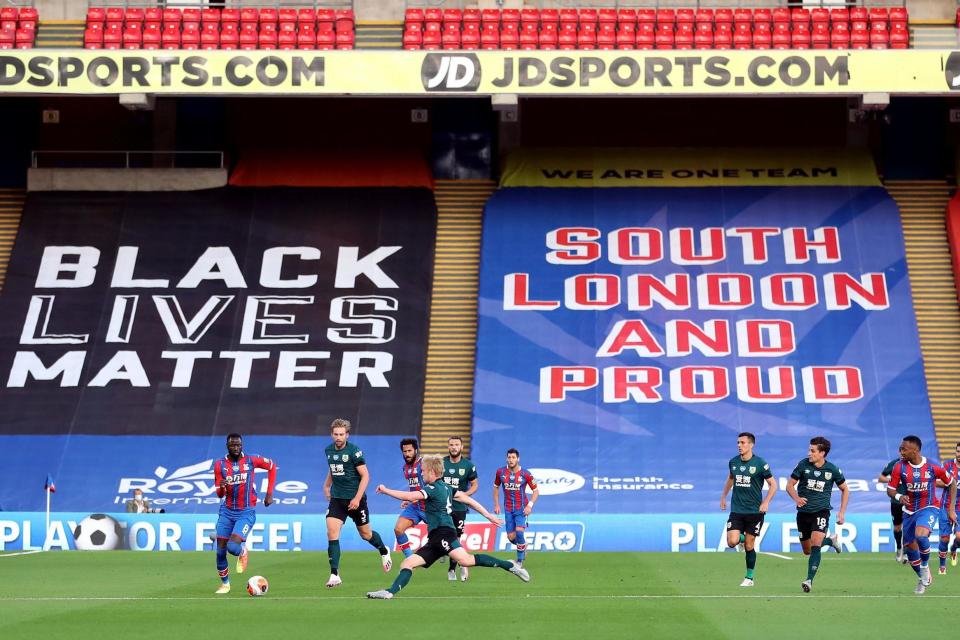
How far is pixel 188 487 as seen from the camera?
3111 centimetres

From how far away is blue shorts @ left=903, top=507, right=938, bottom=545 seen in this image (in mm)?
17828

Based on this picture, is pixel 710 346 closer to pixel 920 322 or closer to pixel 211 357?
pixel 920 322

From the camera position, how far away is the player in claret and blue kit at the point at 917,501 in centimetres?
1747

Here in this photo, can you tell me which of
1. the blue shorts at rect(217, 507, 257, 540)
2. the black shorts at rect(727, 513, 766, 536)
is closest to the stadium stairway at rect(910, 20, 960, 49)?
the black shorts at rect(727, 513, 766, 536)

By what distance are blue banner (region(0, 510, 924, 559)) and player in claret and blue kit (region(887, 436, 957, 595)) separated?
8243mm

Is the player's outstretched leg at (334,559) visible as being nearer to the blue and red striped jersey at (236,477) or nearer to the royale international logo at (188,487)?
the blue and red striped jersey at (236,477)

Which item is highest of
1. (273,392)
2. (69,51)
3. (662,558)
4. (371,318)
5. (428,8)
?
(428,8)

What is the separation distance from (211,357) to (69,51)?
8958 millimetres

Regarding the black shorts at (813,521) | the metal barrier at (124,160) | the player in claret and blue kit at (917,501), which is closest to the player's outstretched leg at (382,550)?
the black shorts at (813,521)

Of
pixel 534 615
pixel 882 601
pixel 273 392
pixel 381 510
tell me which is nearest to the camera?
pixel 534 615

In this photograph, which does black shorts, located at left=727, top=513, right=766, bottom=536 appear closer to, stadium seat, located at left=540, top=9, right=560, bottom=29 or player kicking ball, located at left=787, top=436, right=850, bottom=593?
player kicking ball, located at left=787, top=436, right=850, bottom=593

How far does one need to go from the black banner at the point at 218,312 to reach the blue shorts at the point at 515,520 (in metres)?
9.43

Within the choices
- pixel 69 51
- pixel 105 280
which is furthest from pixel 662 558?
pixel 69 51

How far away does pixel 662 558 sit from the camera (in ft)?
80.2
